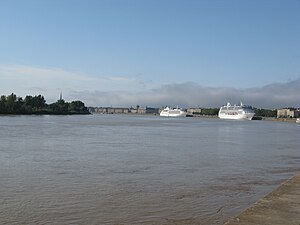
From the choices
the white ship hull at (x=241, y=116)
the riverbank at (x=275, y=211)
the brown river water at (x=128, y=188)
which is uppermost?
the white ship hull at (x=241, y=116)

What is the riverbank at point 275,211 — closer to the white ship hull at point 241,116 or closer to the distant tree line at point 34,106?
the distant tree line at point 34,106

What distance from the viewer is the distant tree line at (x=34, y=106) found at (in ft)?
375

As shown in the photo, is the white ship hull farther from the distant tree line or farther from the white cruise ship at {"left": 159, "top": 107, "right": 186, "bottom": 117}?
the distant tree line

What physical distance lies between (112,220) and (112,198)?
206cm

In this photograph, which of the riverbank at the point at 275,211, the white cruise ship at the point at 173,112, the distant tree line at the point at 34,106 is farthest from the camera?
the white cruise ship at the point at 173,112

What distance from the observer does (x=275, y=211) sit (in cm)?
762

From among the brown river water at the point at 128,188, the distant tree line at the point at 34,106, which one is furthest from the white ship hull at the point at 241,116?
the brown river water at the point at 128,188

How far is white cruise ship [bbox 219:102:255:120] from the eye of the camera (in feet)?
465

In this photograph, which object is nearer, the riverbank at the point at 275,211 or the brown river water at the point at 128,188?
the riverbank at the point at 275,211

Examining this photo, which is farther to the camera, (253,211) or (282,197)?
(282,197)

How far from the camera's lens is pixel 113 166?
1614cm

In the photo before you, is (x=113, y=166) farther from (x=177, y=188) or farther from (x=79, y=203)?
(x=79, y=203)

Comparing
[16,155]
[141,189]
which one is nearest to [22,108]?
[16,155]

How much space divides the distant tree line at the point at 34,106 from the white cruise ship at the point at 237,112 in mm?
60800
